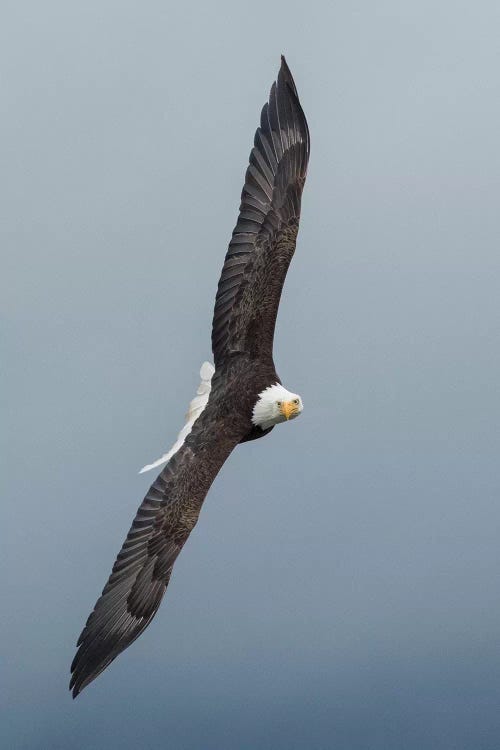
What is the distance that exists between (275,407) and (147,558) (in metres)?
2.04

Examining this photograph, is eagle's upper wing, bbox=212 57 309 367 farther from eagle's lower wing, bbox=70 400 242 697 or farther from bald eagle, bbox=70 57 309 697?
eagle's lower wing, bbox=70 400 242 697

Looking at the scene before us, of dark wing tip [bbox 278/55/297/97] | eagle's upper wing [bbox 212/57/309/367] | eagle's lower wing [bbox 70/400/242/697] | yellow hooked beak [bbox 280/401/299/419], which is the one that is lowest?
eagle's lower wing [bbox 70/400/242/697]

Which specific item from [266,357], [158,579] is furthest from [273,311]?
[158,579]

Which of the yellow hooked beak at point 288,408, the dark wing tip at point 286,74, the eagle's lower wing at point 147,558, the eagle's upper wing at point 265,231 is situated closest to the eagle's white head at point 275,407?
the yellow hooked beak at point 288,408

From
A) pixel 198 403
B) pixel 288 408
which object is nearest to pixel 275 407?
pixel 288 408

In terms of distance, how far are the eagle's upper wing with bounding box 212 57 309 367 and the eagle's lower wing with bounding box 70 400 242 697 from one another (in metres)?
1.53

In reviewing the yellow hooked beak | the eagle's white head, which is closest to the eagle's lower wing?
the eagle's white head

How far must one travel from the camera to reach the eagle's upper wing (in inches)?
675

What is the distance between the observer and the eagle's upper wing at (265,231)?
17156 mm

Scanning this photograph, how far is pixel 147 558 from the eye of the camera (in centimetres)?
1599

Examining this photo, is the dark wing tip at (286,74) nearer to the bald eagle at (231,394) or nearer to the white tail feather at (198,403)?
the bald eagle at (231,394)

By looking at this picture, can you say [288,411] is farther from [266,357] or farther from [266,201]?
[266,201]

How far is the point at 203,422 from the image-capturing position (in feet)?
55.0

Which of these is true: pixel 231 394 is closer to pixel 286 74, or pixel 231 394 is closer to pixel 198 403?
pixel 198 403
